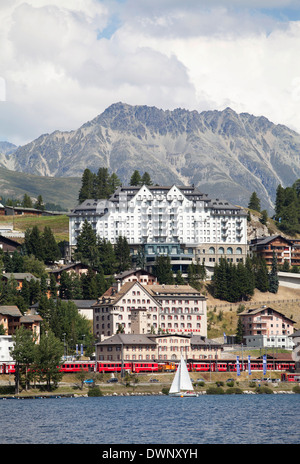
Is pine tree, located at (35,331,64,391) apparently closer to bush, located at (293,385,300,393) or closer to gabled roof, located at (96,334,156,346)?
gabled roof, located at (96,334,156,346)

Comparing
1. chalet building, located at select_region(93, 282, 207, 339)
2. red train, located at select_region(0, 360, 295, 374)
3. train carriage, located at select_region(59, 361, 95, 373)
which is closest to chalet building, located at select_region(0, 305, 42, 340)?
chalet building, located at select_region(93, 282, 207, 339)

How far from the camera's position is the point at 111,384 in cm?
15025

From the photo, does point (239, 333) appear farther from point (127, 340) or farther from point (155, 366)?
point (127, 340)

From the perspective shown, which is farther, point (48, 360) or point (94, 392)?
point (94, 392)

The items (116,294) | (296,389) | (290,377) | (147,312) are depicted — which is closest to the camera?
(296,389)

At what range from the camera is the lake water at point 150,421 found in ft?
288

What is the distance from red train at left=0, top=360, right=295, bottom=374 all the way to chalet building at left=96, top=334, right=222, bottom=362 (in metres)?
2.35

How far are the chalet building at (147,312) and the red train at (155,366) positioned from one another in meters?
20.5

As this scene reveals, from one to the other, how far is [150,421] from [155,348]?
69.8 meters

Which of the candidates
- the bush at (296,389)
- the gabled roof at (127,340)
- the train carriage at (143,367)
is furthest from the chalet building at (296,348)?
the train carriage at (143,367)

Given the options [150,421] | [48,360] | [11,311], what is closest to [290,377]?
[48,360]

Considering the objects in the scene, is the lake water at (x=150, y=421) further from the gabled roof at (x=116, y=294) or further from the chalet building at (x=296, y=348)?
the gabled roof at (x=116, y=294)

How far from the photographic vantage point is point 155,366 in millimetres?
166875

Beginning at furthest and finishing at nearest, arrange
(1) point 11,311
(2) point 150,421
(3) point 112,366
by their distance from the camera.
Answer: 1. (1) point 11,311
2. (3) point 112,366
3. (2) point 150,421
